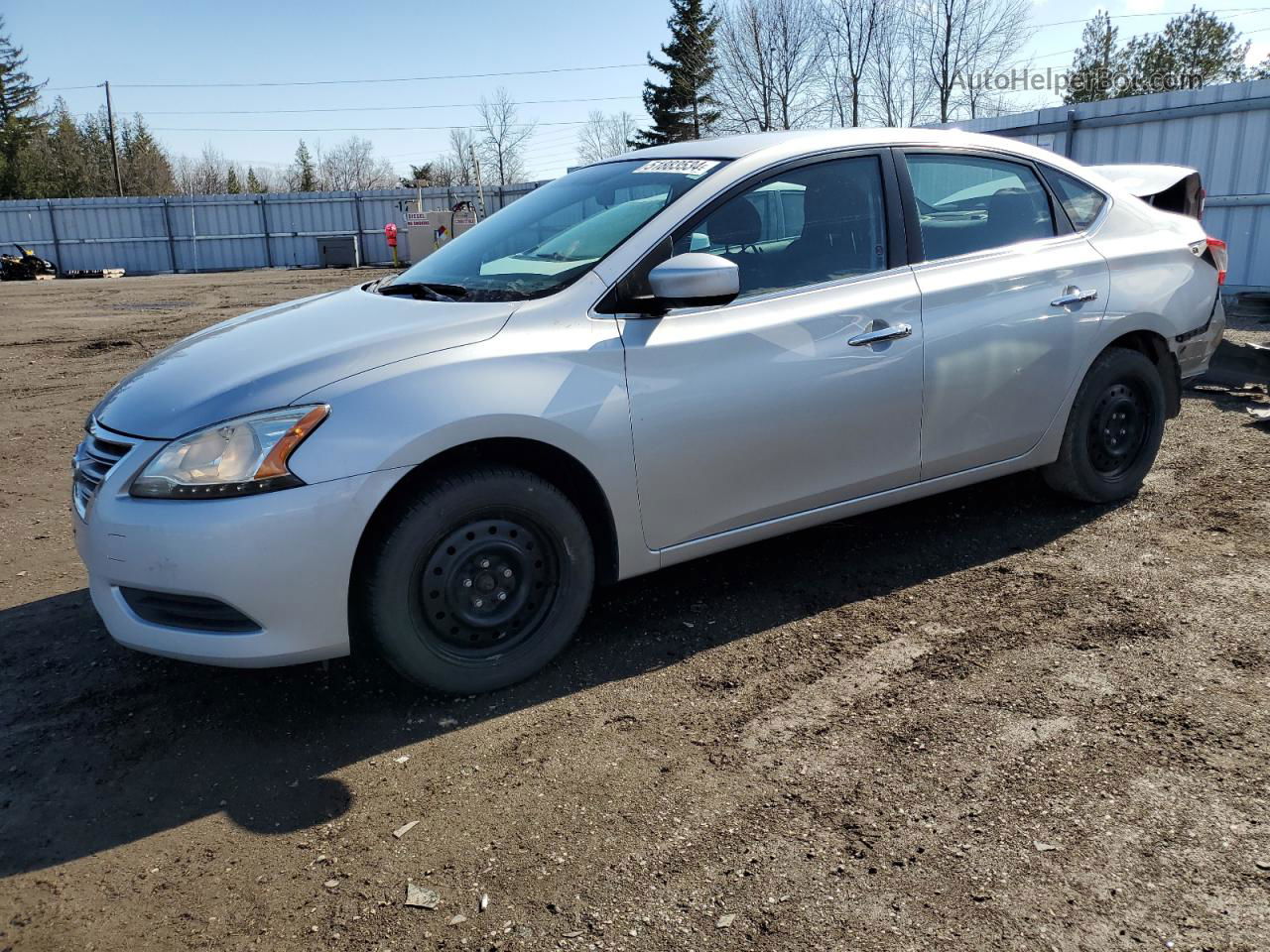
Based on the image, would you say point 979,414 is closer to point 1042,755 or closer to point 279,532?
point 1042,755

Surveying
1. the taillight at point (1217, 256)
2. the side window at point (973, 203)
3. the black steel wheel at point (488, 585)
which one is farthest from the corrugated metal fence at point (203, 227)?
the black steel wheel at point (488, 585)

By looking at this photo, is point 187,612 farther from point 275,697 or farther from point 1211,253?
point 1211,253

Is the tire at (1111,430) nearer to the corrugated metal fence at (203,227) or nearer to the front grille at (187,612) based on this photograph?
the front grille at (187,612)

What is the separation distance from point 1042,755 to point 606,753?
50.3 inches

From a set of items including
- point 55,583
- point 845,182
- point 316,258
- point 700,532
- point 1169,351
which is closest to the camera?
point 700,532

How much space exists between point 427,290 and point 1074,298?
282 cm

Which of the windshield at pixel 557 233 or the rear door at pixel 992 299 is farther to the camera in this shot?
the rear door at pixel 992 299

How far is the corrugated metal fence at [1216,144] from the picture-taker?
11711 mm

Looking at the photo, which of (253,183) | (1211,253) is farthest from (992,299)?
(253,183)

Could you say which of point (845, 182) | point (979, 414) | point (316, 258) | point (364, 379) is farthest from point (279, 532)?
A: point (316, 258)

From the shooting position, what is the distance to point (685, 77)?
50.6 m

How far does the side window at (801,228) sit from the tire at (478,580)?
1121 millimetres

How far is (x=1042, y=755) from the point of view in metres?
2.84

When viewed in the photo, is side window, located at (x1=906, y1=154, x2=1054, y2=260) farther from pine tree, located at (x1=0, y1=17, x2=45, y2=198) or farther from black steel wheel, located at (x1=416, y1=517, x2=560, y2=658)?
pine tree, located at (x1=0, y1=17, x2=45, y2=198)
